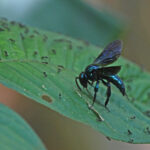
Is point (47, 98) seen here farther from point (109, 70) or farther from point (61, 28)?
point (61, 28)

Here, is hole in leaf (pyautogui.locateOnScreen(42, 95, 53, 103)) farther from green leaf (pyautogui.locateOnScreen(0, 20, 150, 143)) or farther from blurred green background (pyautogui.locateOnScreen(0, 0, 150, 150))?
blurred green background (pyautogui.locateOnScreen(0, 0, 150, 150))

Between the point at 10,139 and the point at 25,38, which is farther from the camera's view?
the point at 25,38

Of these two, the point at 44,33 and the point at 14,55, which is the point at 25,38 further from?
the point at 14,55

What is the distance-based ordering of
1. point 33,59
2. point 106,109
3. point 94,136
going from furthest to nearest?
point 94,136 → point 33,59 → point 106,109

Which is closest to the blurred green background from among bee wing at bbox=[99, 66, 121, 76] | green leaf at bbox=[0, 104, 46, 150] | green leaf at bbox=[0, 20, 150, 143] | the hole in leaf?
green leaf at bbox=[0, 20, 150, 143]

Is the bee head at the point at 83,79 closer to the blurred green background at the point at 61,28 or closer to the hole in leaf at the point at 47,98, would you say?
the hole in leaf at the point at 47,98

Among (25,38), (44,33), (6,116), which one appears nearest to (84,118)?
(6,116)

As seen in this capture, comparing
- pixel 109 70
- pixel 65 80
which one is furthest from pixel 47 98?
pixel 109 70
